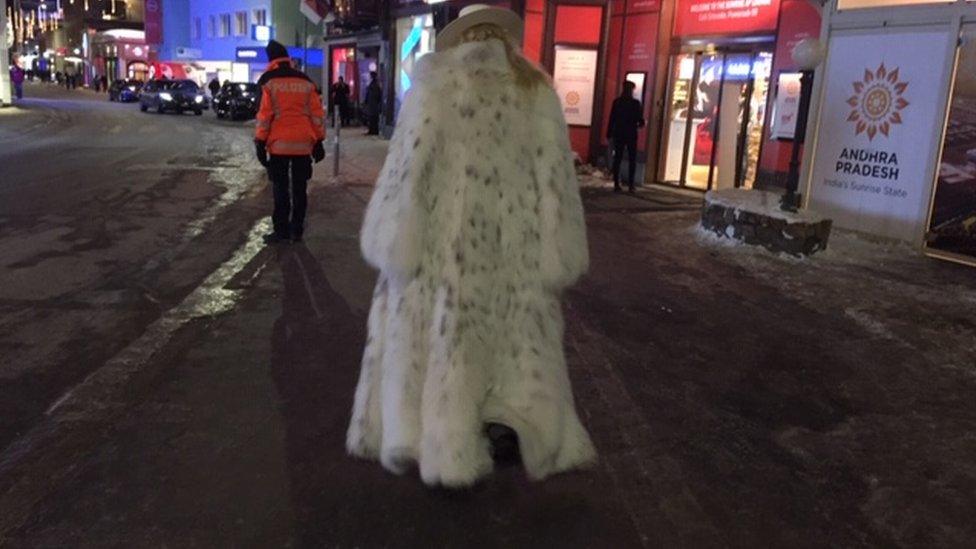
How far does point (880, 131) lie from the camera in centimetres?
1049

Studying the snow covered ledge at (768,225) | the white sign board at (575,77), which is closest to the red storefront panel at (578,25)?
the white sign board at (575,77)

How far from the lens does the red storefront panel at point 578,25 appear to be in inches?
675

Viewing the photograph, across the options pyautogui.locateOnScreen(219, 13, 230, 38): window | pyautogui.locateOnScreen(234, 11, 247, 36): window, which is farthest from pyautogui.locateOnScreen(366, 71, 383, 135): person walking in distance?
pyautogui.locateOnScreen(219, 13, 230, 38): window

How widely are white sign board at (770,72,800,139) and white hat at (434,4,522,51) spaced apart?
387 inches

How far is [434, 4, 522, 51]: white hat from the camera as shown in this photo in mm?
3244

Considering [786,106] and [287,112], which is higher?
[786,106]

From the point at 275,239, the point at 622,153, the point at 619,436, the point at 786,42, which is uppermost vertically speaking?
the point at 786,42

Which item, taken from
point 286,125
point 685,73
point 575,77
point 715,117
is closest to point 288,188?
point 286,125

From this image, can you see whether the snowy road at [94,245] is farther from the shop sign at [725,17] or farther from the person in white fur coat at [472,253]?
the shop sign at [725,17]

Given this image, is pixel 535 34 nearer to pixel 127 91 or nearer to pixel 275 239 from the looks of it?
pixel 275 239

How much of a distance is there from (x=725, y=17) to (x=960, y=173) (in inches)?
227

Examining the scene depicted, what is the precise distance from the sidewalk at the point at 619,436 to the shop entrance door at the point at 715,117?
648cm

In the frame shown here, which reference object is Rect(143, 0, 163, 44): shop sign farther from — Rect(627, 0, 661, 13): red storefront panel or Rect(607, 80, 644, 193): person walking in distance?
Rect(607, 80, 644, 193): person walking in distance

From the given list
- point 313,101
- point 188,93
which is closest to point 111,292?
point 313,101
